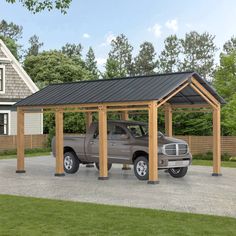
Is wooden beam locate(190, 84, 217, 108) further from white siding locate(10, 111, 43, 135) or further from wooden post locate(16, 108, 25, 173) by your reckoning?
white siding locate(10, 111, 43, 135)

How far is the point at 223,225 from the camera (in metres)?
10.7

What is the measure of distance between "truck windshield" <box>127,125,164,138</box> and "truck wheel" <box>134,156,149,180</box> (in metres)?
1.07

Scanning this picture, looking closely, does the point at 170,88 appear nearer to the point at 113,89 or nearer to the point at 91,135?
the point at 113,89

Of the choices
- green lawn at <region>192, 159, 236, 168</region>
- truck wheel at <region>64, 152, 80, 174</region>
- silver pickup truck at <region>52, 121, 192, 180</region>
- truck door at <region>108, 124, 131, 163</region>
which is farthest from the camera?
green lawn at <region>192, 159, 236, 168</region>

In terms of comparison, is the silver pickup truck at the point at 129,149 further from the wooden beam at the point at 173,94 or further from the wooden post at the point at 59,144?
the wooden beam at the point at 173,94

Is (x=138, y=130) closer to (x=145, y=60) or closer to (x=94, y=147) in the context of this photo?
(x=94, y=147)

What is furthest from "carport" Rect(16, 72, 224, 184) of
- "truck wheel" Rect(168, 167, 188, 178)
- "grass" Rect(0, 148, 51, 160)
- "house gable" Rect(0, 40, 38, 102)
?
"house gable" Rect(0, 40, 38, 102)

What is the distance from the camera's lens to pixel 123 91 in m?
19.7

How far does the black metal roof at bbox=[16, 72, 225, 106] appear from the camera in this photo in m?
18.7

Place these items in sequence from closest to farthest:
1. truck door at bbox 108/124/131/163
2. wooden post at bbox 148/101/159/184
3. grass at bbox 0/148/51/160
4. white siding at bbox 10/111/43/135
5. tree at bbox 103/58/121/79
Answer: wooden post at bbox 148/101/159/184
truck door at bbox 108/124/131/163
grass at bbox 0/148/51/160
white siding at bbox 10/111/43/135
tree at bbox 103/58/121/79

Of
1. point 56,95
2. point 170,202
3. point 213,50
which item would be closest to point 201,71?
point 213,50

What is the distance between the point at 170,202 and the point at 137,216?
233 cm

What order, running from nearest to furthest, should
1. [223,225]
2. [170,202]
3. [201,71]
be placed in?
[223,225] → [170,202] → [201,71]

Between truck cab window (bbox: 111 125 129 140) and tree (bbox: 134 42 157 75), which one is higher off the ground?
tree (bbox: 134 42 157 75)
